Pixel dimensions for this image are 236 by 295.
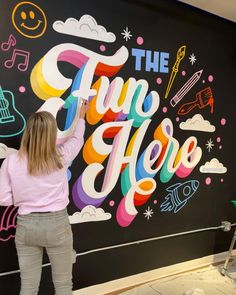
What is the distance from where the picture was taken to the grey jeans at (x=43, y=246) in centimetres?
162

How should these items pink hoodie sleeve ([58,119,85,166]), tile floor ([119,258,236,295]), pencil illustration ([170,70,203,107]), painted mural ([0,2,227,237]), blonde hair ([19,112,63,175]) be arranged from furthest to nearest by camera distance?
pencil illustration ([170,70,203,107]) → tile floor ([119,258,236,295]) → painted mural ([0,2,227,237]) → pink hoodie sleeve ([58,119,85,166]) → blonde hair ([19,112,63,175])

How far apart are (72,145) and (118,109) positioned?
1.69 ft

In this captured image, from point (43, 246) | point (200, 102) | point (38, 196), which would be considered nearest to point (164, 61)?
point (200, 102)

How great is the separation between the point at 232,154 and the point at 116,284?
4.80 feet

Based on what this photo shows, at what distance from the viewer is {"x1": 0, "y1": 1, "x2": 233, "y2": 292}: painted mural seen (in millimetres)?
1867

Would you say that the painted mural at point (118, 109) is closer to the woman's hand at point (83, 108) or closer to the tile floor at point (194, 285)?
the woman's hand at point (83, 108)

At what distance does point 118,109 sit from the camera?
2.20 metres

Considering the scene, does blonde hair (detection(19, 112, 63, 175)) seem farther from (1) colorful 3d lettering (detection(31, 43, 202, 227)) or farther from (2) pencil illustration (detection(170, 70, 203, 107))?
(2) pencil illustration (detection(170, 70, 203, 107))

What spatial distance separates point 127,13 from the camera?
2.18 m

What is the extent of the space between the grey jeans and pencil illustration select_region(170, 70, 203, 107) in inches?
48.6

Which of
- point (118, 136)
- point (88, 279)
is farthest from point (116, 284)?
point (118, 136)

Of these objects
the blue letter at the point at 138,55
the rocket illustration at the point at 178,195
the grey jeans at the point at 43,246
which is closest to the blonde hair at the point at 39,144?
the grey jeans at the point at 43,246

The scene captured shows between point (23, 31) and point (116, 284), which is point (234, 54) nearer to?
point (23, 31)

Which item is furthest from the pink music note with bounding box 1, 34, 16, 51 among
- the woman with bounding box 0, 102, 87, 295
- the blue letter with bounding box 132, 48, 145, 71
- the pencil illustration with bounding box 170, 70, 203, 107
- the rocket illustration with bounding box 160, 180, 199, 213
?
the rocket illustration with bounding box 160, 180, 199, 213
